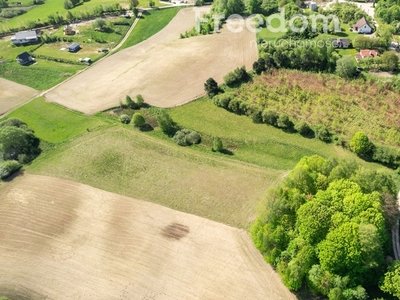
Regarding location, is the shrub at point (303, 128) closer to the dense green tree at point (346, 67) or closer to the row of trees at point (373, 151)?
the row of trees at point (373, 151)

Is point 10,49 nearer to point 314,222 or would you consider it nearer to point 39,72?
point 39,72

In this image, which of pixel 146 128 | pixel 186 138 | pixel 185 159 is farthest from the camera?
pixel 146 128

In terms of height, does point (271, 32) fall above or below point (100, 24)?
below

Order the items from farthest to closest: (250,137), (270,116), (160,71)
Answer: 1. (160,71)
2. (270,116)
3. (250,137)

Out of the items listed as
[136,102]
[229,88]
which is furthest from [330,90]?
[136,102]

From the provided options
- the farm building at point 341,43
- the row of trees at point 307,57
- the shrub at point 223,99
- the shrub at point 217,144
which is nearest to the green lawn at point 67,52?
the shrub at point 223,99

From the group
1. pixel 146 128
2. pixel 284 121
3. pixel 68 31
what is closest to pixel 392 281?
pixel 284 121

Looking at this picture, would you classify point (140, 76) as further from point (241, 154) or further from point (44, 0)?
point (44, 0)
